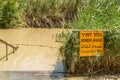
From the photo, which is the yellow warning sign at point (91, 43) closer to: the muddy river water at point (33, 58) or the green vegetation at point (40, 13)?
the muddy river water at point (33, 58)

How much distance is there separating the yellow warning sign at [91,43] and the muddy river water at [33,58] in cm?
49

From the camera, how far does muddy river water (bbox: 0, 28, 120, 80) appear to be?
7437mm

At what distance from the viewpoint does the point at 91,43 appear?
23.9 feet

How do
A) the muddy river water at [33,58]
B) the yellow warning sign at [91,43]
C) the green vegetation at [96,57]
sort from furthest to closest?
the muddy river water at [33,58]
the green vegetation at [96,57]
the yellow warning sign at [91,43]

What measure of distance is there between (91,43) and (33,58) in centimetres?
229

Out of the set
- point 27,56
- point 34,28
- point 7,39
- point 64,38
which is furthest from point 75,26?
point 34,28

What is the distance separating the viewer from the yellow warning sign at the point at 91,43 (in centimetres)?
722

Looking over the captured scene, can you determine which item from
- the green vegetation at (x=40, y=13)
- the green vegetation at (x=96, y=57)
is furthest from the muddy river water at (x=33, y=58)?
the green vegetation at (x=40, y=13)

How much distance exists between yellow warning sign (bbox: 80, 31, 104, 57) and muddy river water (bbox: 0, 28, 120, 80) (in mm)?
490

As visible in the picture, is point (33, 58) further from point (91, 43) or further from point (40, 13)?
point (40, 13)

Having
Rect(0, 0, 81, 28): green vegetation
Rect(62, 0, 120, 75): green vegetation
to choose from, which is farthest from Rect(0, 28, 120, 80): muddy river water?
Rect(0, 0, 81, 28): green vegetation

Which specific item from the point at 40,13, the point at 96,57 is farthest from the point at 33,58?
the point at 40,13

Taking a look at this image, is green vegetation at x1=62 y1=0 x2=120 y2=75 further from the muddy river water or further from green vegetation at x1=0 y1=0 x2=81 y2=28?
green vegetation at x1=0 y1=0 x2=81 y2=28

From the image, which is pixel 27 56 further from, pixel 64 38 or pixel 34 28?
pixel 34 28
